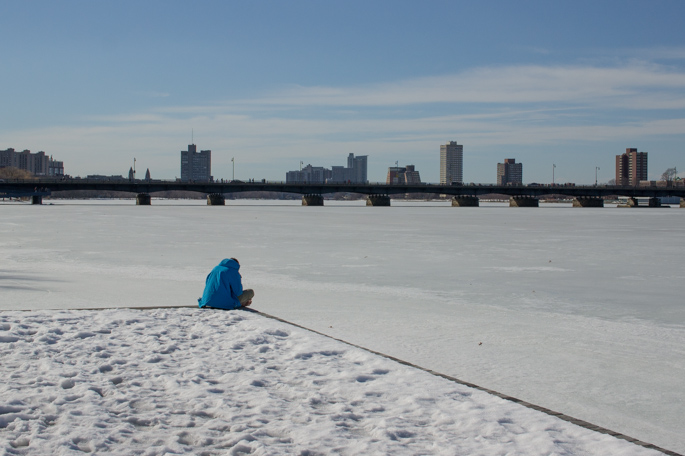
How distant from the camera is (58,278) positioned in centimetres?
1553

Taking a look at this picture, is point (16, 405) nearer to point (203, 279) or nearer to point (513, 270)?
point (203, 279)

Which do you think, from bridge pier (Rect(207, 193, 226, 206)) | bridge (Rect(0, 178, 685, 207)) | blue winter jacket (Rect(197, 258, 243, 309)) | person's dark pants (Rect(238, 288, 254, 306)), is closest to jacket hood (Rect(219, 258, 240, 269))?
blue winter jacket (Rect(197, 258, 243, 309))

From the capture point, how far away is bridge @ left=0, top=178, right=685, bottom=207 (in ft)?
428

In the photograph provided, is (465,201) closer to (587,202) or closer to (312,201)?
(587,202)

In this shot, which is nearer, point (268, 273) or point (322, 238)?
point (268, 273)

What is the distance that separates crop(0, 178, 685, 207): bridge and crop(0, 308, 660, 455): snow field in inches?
4934

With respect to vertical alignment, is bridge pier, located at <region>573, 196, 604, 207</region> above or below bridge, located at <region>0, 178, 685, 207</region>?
below

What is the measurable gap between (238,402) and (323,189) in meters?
135

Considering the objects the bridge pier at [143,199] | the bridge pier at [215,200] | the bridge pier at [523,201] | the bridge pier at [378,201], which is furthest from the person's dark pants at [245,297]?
the bridge pier at [523,201]

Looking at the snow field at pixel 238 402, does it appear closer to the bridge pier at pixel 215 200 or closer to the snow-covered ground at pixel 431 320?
the snow-covered ground at pixel 431 320

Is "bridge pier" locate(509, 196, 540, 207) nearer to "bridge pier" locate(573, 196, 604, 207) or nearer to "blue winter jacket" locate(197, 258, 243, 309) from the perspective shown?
"bridge pier" locate(573, 196, 604, 207)

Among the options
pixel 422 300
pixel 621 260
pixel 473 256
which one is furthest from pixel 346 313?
pixel 621 260

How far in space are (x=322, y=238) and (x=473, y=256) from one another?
34.0 feet

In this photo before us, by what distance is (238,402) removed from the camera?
20.8 ft
